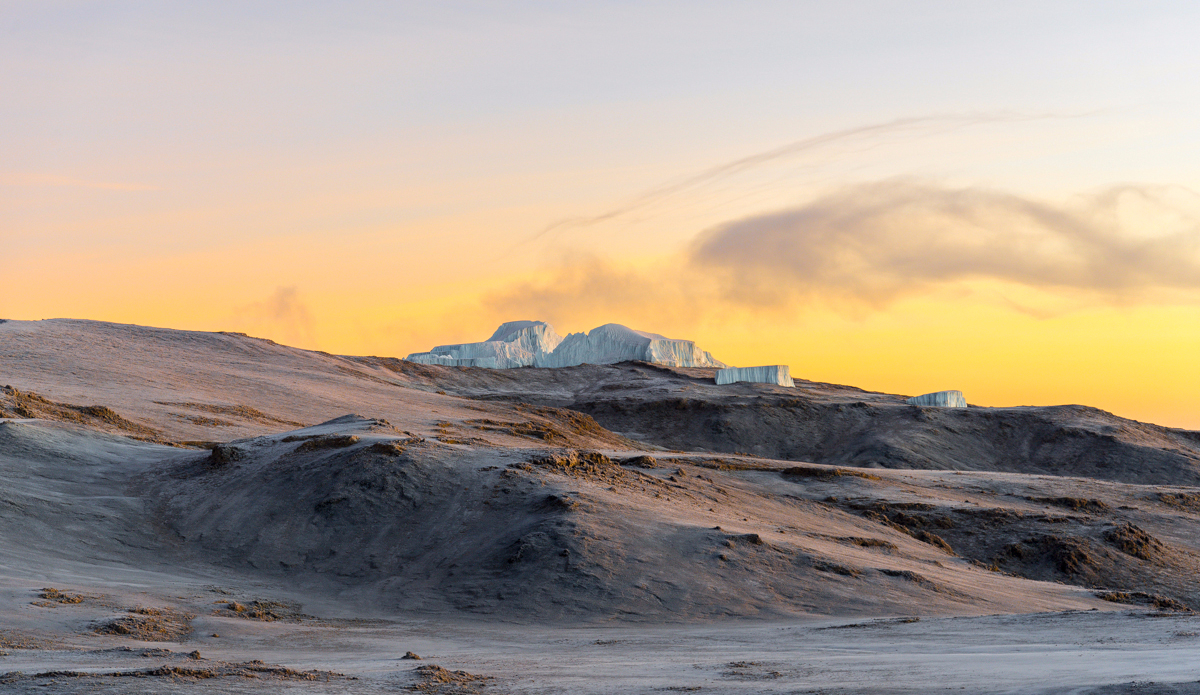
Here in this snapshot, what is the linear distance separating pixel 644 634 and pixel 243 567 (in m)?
10.8

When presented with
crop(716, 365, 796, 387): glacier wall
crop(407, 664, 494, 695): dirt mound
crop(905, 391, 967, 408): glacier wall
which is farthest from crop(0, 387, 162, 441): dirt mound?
crop(716, 365, 796, 387): glacier wall

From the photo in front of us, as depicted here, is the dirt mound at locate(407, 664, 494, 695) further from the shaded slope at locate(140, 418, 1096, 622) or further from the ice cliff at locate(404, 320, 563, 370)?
the ice cliff at locate(404, 320, 563, 370)

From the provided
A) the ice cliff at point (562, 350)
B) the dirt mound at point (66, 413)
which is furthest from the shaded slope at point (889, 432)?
the dirt mound at point (66, 413)

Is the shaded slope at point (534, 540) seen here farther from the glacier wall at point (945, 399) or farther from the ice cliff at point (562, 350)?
the ice cliff at point (562, 350)

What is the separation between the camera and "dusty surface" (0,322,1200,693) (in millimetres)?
12148

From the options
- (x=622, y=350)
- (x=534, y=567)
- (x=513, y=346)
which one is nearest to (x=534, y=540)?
(x=534, y=567)

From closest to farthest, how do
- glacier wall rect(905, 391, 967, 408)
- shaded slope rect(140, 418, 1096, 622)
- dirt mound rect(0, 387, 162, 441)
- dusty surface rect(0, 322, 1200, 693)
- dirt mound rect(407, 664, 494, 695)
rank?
dirt mound rect(407, 664, 494, 695), dusty surface rect(0, 322, 1200, 693), shaded slope rect(140, 418, 1096, 622), dirt mound rect(0, 387, 162, 441), glacier wall rect(905, 391, 967, 408)

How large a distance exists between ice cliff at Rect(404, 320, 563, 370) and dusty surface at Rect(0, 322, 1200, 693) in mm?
77749

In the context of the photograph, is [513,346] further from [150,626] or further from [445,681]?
[445,681]

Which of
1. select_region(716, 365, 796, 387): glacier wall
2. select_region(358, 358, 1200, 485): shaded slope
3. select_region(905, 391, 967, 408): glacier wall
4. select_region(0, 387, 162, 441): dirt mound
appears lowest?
select_region(0, 387, 162, 441): dirt mound

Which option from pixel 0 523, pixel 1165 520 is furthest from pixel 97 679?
pixel 1165 520

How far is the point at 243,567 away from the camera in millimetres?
22750

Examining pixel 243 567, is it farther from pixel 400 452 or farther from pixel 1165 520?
pixel 1165 520

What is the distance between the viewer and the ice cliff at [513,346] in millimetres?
122938
